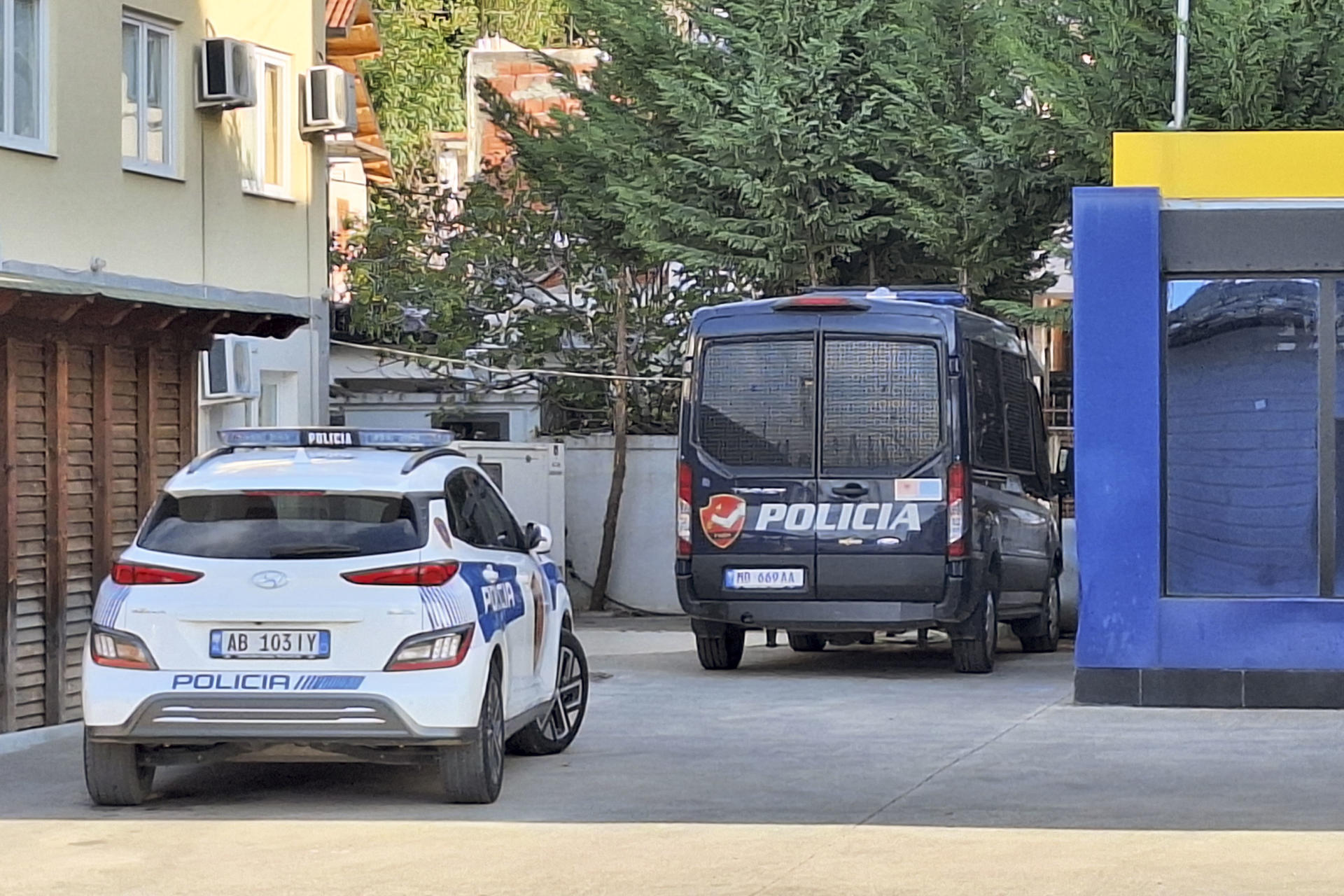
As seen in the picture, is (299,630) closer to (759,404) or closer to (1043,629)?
(759,404)

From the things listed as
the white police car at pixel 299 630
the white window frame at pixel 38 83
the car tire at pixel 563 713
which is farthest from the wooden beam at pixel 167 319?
the white police car at pixel 299 630

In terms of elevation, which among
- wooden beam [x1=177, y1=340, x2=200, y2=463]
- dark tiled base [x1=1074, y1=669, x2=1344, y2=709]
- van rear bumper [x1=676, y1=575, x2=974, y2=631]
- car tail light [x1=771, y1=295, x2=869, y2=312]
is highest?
car tail light [x1=771, y1=295, x2=869, y2=312]

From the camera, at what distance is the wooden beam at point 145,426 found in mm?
14906

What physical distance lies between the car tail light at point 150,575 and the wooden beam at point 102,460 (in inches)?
174

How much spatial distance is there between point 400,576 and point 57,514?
461cm

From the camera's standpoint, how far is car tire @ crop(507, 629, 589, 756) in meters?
12.1

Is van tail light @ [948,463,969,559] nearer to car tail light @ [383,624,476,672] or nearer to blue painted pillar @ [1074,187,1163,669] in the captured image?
blue painted pillar @ [1074,187,1163,669]

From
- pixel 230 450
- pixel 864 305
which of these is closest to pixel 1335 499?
pixel 864 305

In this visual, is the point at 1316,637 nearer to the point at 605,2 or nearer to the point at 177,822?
the point at 177,822

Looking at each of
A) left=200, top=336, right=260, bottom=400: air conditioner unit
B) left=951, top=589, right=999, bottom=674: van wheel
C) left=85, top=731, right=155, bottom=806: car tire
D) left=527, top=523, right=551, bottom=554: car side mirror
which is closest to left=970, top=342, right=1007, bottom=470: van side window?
left=951, top=589, right=999, bottom=674: van wheel

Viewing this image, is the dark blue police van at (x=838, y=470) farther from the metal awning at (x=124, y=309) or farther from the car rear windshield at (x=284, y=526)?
the car rear windshield at (x=284, y=526)

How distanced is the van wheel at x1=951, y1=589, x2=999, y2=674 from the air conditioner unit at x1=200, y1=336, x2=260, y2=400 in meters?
6.17

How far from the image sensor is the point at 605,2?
75.6ft

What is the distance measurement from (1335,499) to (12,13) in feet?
31.2
